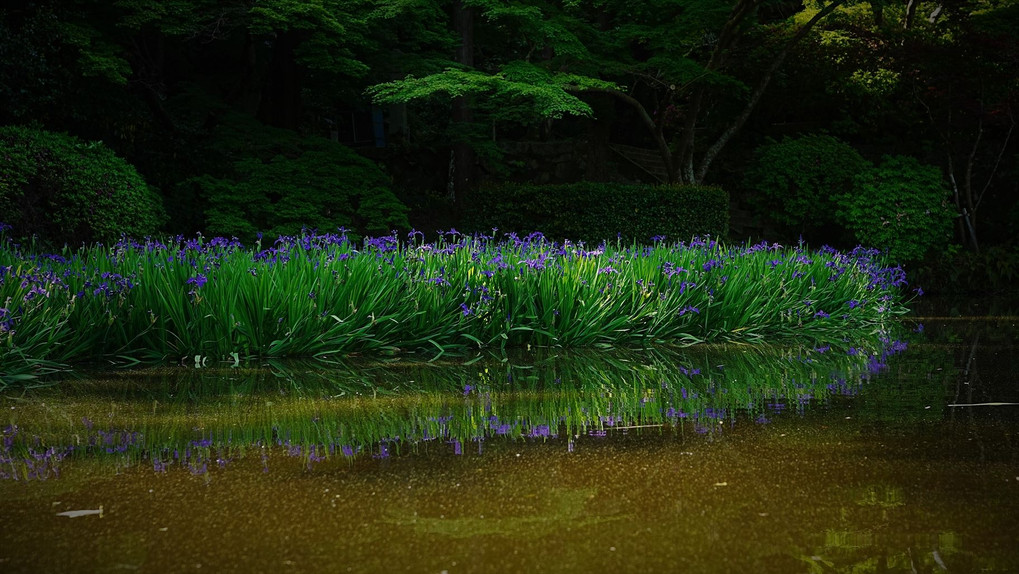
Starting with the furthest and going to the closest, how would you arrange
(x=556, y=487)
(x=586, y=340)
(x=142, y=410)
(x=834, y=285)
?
(x=834, y=285) → (x=586, y=340) → (x=142, y=410) → (x=556, y=487)

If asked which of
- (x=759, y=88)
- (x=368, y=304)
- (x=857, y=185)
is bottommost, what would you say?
(x=368, y=304)

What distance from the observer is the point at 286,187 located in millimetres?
11680

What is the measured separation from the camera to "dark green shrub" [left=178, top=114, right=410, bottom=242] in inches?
452

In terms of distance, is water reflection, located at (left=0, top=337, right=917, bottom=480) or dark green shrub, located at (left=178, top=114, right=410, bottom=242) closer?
water reflection, located at (left=0, top=337, right=917, bottom=480)

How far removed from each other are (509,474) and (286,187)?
9938 millimetres

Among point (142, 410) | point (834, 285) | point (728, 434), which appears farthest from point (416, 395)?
point (834, 285)

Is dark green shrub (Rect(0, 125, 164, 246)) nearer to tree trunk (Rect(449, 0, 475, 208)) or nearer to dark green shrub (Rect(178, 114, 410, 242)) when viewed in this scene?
dark green shrub (Rect(178, 114, 410, 242))

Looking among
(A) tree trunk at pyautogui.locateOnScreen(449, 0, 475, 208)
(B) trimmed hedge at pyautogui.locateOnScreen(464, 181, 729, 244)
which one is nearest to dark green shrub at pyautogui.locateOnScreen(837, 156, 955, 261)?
(B) trimmed hedge at pyautogui.locateOnScreen(464, 181, 729, 244)

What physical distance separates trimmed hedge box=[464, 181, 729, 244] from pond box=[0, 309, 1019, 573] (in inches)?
298

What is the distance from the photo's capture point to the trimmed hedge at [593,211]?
11.7 metres

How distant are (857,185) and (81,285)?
11755mm

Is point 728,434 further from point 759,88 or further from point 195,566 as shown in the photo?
point 759,88

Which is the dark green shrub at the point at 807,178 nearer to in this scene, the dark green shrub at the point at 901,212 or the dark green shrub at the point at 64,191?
the dark green shrub at the point at 901,212

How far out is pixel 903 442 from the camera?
282 centimetres
